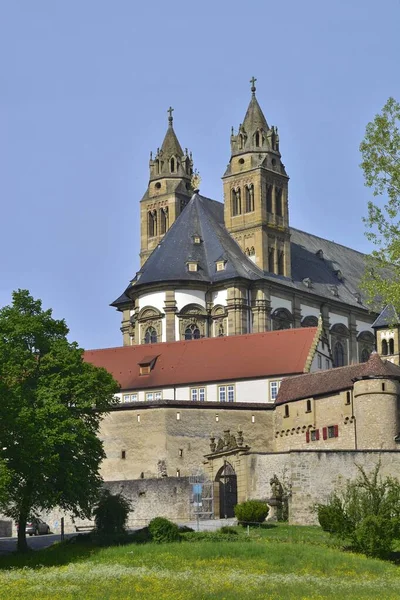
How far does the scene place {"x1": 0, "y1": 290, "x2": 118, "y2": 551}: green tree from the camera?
2763 inches

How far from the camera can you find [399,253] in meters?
52.8

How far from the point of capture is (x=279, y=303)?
134 meters

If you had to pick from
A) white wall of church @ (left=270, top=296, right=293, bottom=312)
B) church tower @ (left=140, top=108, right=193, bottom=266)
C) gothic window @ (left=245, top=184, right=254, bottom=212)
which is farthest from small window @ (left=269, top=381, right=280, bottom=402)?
church tower @ (left=140, top=108, right=193, bottom=266)

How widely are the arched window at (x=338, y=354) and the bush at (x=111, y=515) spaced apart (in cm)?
6530

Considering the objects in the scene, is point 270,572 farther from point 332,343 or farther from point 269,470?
point 332,343

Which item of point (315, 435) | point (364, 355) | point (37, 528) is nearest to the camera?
point (37, 528)

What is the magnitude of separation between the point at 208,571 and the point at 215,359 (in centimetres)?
4738

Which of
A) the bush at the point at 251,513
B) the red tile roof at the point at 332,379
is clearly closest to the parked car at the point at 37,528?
the bush at the point at 251,513

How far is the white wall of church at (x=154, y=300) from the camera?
422 feet

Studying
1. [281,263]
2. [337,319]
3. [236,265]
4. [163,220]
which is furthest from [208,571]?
[163,220]

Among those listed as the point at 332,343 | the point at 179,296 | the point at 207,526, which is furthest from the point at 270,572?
the point at 332,343

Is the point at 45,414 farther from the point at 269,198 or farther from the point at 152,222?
the point at 152,222

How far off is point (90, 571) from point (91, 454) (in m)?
14.5

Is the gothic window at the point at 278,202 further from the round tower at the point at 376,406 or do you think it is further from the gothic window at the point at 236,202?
the round tower at the point at 376,406
